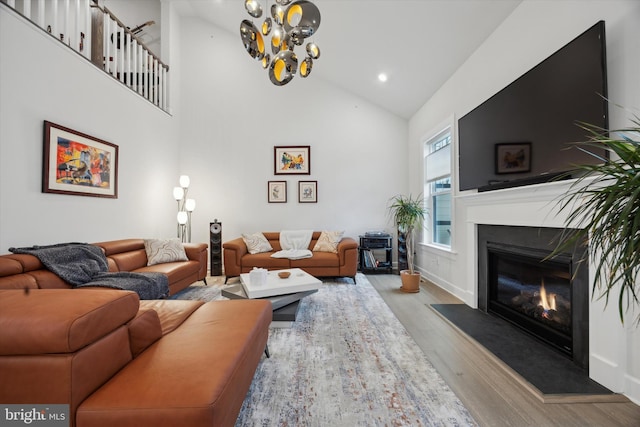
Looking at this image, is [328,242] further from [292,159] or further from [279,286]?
[279,286]

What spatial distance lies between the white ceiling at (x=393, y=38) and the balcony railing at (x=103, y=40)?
1.49 meters

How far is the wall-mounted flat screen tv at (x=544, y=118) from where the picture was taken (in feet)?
5.72

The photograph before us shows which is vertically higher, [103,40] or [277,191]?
[103,40]

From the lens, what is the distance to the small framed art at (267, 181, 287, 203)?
17.6ft

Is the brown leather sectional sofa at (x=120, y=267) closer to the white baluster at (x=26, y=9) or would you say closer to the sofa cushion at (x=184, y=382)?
the sofa cushion at (x=184, y=382)

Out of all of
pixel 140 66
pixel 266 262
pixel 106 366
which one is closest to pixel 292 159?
pixel 266 262

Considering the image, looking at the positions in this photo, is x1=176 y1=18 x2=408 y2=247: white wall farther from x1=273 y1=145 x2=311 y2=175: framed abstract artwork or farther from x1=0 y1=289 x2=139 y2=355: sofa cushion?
x1=0 y1=289 x2=139 y2=355: sofa cushion

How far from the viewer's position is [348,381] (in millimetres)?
1829

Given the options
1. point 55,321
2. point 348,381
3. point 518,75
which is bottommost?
point 348,381

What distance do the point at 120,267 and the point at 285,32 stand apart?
9.60ft

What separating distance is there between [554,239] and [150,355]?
2.55m

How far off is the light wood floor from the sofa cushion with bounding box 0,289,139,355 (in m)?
1.77

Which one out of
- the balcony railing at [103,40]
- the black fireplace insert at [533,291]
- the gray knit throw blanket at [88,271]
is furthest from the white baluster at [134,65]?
the black fireplace insert at [533,291]

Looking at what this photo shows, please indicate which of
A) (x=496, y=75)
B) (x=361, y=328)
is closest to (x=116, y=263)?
(x=361, y=328)
